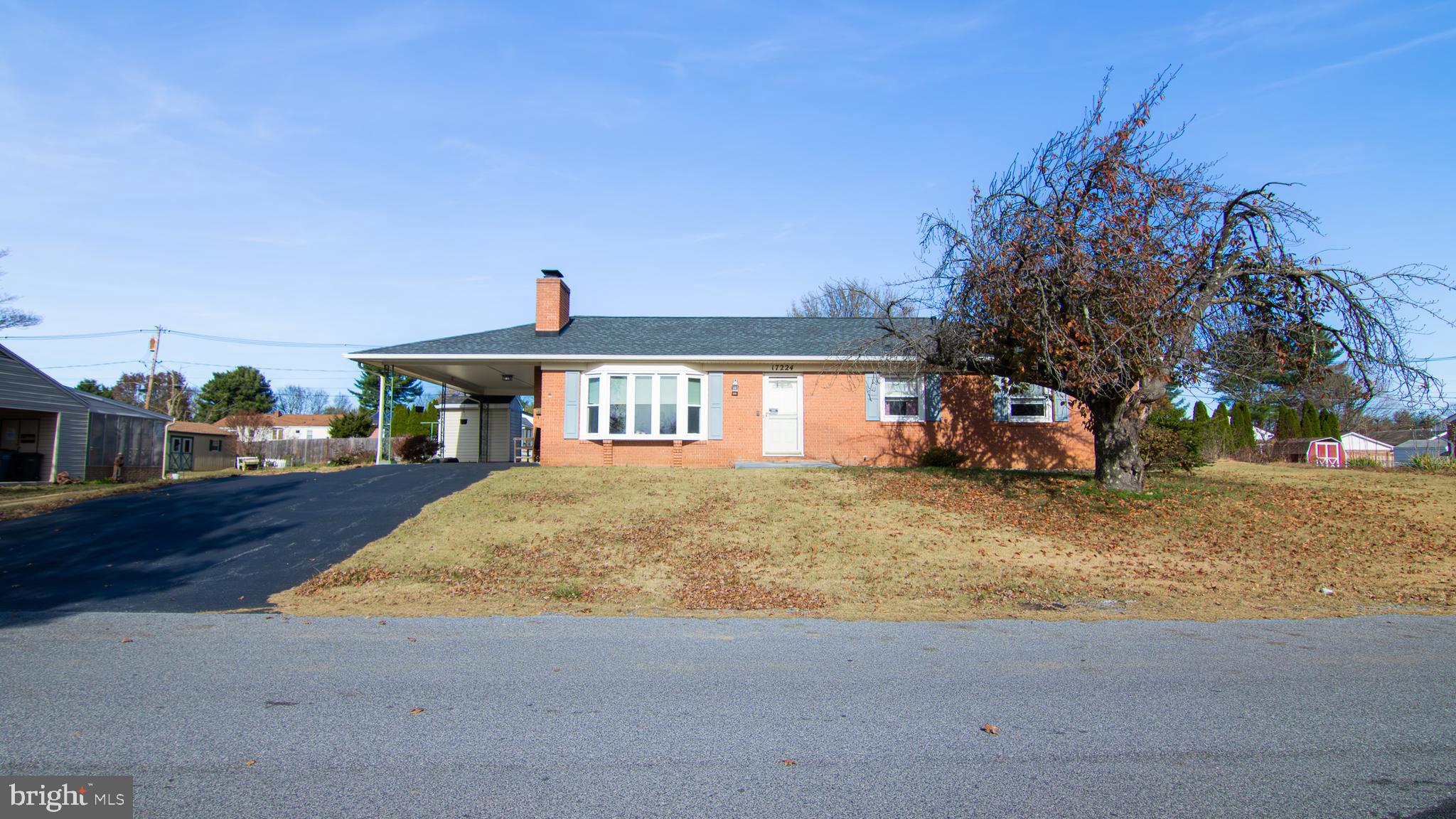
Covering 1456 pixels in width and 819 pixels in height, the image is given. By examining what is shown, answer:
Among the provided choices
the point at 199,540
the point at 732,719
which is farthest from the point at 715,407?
the point at 732,719

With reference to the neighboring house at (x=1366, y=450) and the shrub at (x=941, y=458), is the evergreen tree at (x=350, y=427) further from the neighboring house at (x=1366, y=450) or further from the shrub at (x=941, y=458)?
the neighboring house at (x=1366, y=450)

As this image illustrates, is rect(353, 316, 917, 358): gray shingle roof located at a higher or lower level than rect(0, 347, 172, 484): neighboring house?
higher

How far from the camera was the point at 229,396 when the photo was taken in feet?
196

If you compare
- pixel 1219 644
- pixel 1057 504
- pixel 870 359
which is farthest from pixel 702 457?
pixel 1219 644

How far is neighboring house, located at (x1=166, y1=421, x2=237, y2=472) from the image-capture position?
35.0 meters

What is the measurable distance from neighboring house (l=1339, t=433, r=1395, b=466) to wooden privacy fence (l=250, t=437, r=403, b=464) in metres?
39.4

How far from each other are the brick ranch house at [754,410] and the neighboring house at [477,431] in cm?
580

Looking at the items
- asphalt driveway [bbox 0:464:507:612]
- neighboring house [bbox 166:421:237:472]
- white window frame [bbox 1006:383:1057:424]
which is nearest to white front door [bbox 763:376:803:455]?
white window frame [bbox 1006:383:1057:424]

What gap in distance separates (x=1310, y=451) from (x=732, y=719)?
26.9 meters

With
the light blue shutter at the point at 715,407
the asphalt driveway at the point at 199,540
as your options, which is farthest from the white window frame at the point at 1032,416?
the asphalt driveway at the point at 199,540

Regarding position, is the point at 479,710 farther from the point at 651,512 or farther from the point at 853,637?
the point at 651,512

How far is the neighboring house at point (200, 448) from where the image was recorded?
3497 cm

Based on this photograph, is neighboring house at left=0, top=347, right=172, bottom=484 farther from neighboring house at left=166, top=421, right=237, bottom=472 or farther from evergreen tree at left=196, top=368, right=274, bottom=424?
evergreen tree at left=196, top=368, right=274, bottom=424

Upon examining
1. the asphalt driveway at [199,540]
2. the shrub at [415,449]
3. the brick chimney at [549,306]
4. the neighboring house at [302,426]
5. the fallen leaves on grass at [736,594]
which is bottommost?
the fallen leaves on grass at [736,594]
